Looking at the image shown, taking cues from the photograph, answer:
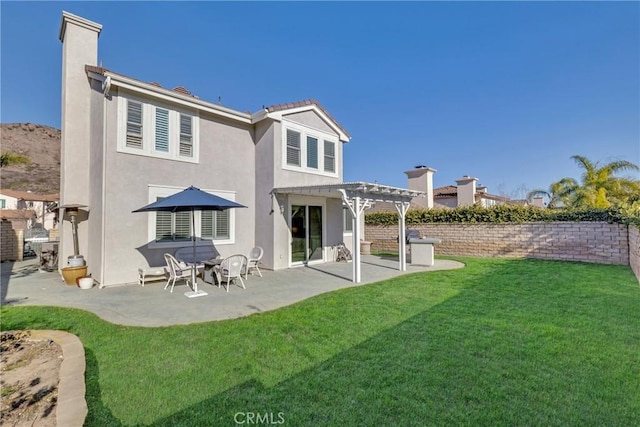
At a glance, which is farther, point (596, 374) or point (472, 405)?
point (596, 374)

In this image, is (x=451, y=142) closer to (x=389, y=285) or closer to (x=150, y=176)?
(x=389, y=285)

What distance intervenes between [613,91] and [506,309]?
1575cm

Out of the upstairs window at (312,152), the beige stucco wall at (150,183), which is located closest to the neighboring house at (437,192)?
the upstairs window at (312,152)

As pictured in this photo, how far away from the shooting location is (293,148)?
12.8 meters

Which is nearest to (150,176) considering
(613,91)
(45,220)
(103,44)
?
(103,44)

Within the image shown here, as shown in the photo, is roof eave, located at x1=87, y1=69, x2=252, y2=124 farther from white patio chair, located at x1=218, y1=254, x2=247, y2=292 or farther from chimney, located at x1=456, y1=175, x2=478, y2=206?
chimney, located at x1=456, y1=175, x2=478, y2=206

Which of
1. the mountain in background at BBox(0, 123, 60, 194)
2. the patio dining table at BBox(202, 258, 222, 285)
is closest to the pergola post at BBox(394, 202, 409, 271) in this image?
the patio dining table at BBox(202, 258, 222, 285)

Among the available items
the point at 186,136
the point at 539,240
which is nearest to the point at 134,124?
the point at 186,136

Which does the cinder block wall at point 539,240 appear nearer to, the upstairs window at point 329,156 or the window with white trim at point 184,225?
the upstairs window at point 329,156

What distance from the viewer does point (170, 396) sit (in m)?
3.36

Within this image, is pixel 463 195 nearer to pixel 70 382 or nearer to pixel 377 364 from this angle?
pixel 377 364

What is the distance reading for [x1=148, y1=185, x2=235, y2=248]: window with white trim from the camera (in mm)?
9992

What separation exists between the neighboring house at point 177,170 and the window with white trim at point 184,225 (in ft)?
0.11

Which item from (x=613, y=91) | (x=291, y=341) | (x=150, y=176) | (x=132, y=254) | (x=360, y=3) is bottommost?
(x=291, y=341)
